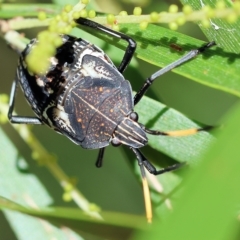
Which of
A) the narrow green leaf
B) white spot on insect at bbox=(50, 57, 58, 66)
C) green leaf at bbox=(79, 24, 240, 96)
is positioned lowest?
white spot on insect at bbox=(50, 57, 58, 66)

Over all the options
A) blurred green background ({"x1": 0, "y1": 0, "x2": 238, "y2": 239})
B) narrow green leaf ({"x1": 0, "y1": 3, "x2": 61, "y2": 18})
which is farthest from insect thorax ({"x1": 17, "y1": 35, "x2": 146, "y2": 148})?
blurred green background ({"x1": 0, "y1": 0, "x2": 238, "y2": 239})

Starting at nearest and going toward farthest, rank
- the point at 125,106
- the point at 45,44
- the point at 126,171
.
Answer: the point at 45,44
the point at 125,106
the point at 126,171

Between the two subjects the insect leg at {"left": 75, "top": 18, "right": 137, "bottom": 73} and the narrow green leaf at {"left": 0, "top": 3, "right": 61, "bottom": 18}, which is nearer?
the insect leg at {"left": 75, "top": 18, "right": 137, "bottom": 73}

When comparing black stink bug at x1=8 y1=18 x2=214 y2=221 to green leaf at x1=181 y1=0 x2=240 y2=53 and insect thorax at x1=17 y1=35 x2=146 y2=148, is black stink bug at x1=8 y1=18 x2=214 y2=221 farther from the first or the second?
green leaf at x1=181 y1=0 x2=240 y2=53

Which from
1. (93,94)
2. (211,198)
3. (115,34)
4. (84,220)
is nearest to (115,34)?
(115,34)

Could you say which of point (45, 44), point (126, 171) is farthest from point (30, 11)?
point (126, 171)

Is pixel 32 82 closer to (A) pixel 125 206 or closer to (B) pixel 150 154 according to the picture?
(B) pixel 150 154

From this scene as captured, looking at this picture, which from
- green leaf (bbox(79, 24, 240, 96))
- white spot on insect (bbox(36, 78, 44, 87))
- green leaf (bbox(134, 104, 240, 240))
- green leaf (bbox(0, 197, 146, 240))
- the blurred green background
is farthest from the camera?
the blurred green background

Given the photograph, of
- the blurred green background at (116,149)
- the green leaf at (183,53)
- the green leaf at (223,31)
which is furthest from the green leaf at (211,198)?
the blurred green background at (116,149)
